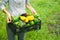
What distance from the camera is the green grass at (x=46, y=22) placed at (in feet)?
16.7

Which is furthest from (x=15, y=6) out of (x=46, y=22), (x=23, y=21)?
(x=46, y=22)

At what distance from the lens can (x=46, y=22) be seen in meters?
5.82

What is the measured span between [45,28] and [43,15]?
0.76 metres

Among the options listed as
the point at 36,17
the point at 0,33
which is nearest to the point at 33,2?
the point at 0,33

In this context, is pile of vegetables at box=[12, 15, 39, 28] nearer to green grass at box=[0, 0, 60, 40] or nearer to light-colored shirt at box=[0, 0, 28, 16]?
light-colored shirt at box=[0, 0, 28, 16]

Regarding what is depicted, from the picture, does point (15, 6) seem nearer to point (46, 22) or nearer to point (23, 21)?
point (23, 21)

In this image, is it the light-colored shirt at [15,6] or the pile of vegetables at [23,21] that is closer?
the pile of vegetables at [23,21]

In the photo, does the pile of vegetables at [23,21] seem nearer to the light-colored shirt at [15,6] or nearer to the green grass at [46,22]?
the light-colored shirt at [15,6]

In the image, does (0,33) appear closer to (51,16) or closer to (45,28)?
(45,28)

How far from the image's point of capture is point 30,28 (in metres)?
3.54

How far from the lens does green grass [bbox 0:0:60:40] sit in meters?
5.08

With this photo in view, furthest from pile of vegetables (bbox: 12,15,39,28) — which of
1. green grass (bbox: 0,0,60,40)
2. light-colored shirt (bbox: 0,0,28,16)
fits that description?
green grass (bbox: 0,0,60,40)

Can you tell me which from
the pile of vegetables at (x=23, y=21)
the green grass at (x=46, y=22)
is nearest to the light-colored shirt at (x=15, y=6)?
the pile of vegetables at (x=23, y=21)

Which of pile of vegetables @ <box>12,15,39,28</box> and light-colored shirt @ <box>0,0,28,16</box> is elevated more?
light-colored shirt @ <box>0,0,28,16</box>
